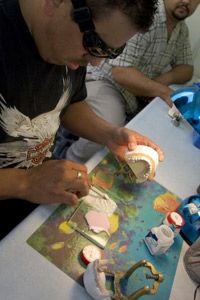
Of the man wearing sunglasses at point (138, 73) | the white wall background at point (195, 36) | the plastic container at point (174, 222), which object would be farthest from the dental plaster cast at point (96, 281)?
the white wall background at point (195, 36)

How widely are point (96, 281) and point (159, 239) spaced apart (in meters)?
0.21

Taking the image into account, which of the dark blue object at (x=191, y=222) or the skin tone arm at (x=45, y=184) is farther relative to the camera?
the dark blue object at (x=191, y=222)

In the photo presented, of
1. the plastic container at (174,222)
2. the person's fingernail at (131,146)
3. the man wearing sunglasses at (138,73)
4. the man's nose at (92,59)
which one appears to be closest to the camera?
the man's nose at (92,59)

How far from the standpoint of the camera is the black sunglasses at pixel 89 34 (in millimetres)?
603

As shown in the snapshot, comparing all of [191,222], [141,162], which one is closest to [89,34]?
[141,162]

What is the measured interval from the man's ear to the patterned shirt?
3.35 ft

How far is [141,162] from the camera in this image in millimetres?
972

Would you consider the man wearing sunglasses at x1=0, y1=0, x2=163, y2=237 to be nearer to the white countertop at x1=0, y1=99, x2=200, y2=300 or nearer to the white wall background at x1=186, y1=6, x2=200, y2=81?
the white countertop at x1=0, y1=99, x2=200, y2=300

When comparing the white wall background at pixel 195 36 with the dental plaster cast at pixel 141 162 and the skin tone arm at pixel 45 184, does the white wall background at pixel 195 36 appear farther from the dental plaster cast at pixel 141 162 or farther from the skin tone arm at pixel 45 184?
the skin tone arm at pixel 45 184

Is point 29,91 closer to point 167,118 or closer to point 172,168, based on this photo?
point 172,168

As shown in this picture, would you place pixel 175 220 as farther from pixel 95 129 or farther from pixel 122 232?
pixel 95 129

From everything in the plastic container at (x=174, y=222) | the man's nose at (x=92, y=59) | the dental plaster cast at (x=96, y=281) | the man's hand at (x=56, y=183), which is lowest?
the plastic container at (x=174, y=222)

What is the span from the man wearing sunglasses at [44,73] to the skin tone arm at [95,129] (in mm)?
42

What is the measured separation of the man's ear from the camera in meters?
0.63
